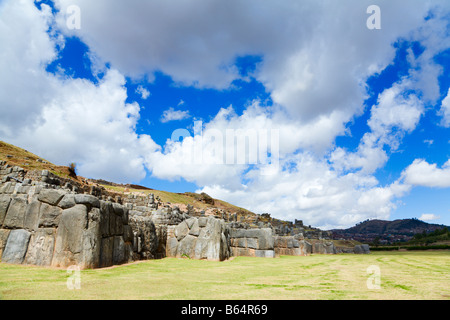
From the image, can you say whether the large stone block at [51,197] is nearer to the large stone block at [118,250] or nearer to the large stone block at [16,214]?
the large stone block at [16,214]

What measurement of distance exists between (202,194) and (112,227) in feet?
211

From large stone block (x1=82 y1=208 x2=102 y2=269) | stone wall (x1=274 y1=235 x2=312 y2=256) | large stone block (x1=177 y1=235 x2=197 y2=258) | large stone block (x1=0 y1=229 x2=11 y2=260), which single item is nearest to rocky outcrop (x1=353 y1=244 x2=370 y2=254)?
stone wall (x1=274 y1=235 x2=312 y2=256)

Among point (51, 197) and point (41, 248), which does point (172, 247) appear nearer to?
point (41, 248)

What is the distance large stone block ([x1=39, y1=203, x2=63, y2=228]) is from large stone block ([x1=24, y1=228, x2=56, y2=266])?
130 mm

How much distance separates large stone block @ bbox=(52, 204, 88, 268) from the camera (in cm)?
665

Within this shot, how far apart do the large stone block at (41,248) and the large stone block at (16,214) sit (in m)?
0.75

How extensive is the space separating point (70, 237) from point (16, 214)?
208 centimetres

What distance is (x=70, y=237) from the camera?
6.77 m

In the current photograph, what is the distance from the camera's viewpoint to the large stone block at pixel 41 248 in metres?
6.75
